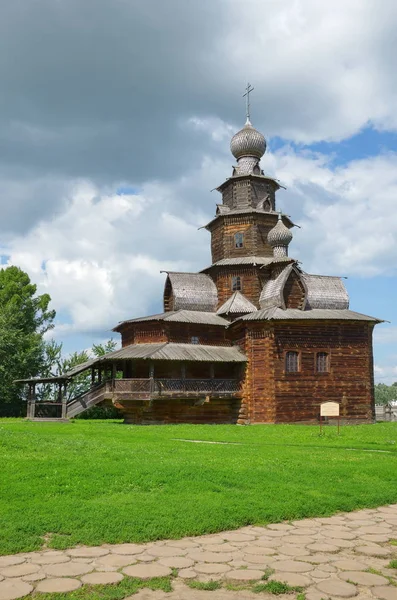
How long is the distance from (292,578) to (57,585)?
2.08m

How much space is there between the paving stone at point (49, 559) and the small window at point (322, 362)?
27554 millimetres

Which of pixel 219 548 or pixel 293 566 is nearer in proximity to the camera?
pixel 293 566

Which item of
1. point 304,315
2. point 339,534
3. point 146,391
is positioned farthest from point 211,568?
point 304,315

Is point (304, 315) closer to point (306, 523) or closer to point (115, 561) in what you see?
point (306, 523)

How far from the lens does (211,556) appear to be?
5.69m

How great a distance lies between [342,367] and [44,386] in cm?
3322

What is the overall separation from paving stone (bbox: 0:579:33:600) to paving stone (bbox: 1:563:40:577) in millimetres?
160


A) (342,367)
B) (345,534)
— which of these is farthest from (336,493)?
(342,367)

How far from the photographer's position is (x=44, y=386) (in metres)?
55.3

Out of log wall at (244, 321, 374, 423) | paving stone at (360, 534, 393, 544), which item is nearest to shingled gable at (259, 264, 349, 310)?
log wall at (244, 321, 374, 423)

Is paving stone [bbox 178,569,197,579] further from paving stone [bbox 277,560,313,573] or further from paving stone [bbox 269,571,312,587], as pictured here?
paving stone [bbox 277,560,313,573]

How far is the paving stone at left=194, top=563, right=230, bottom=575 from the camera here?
524cm

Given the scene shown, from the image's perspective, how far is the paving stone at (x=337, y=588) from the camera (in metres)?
4.72

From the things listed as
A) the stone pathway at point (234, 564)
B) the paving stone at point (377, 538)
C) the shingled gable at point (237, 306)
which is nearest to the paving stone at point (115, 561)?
the stone pathway at point (234, 564)
